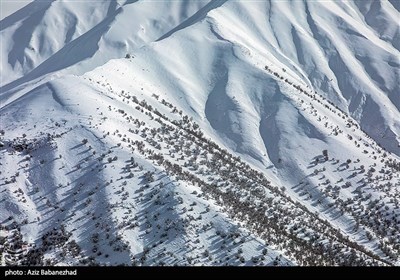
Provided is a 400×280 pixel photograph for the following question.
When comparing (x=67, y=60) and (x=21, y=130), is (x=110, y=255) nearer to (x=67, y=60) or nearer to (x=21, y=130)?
(x=21, y=130)

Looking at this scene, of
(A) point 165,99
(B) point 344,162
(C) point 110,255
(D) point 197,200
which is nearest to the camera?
(C) point 110,255

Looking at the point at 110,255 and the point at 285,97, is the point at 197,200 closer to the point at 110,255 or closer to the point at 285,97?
the point at 110,255

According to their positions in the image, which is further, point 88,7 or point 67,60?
point 88,7

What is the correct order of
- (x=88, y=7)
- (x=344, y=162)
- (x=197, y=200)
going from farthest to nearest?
(x=88, y=7)
(x=344, y=162)
(x=197, y=200)

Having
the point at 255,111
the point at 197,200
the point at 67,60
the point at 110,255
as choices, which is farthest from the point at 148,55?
the point at 110,255

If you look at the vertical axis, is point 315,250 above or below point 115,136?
below

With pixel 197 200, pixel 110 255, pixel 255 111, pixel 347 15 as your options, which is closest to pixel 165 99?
pixel 255 111
